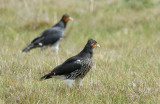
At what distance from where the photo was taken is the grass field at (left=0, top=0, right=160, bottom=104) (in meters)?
4.20

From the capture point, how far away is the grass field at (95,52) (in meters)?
4.20

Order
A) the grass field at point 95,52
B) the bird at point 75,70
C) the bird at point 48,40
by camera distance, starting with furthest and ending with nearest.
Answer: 1. the bird at point 48,40
2. the bird at point 75,70
3. the grass field at point 95,52

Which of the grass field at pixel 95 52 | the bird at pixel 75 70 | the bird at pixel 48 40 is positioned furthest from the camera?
the bird at pixel 48 40

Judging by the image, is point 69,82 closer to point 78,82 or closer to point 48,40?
point 78,82

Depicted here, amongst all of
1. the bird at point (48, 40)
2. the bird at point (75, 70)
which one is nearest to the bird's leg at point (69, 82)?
the bird at point (75, 70)

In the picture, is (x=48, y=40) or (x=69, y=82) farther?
(x=48, y=40)

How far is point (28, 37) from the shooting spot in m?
9.72

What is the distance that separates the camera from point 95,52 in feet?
25.5

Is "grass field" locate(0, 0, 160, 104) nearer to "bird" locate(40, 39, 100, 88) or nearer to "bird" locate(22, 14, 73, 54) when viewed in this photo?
"bird" locate(40, 39, 100, 88)

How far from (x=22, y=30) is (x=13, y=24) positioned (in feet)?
2.28

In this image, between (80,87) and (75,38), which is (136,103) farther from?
(75,38)

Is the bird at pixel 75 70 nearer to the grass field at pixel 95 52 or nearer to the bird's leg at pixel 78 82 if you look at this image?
the bird's leg at pixel 78 82

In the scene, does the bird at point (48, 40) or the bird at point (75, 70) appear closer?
the bird at point (75, 70)

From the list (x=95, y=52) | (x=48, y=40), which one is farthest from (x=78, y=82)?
(x=48, y=40)
